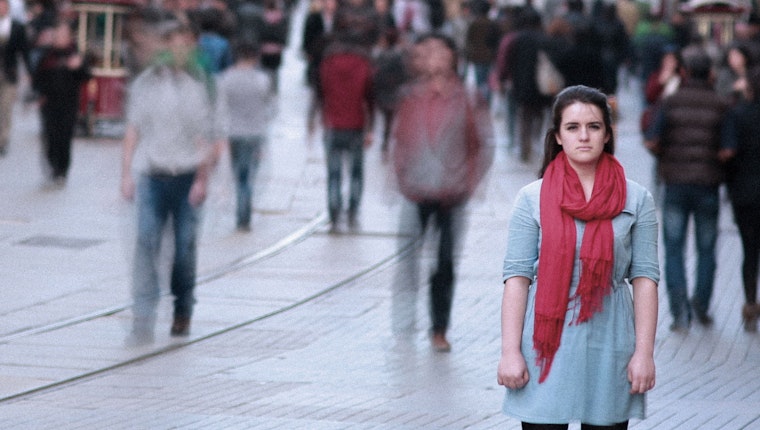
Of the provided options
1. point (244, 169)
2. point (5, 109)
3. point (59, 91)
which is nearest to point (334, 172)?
point (244, 169)

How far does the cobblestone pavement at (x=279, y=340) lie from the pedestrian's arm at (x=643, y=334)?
2.34 m

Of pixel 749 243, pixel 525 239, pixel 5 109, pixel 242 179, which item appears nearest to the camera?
pixel 525 239

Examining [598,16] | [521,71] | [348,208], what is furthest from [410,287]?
[598,16]

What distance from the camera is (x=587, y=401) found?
14.0 feet

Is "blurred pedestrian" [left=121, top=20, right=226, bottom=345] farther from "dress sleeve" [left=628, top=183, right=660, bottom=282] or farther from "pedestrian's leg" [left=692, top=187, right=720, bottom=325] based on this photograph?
"dress sleeve" [left=628, top=183, right=660, bottom=282]

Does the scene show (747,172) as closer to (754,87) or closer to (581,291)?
(754,87)

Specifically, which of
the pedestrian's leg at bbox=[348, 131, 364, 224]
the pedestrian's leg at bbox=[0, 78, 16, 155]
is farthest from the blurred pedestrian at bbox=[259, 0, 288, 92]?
the pedestrian's leg at bbox=[348, 131, 364, 224]

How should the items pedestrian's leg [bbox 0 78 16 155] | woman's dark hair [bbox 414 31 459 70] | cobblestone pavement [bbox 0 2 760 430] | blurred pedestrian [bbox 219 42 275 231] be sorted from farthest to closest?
1. pedestrian's leg [bbox 0 78 16 155]
2. blurred pedestrian [bbox 219 42 275 231]
3. woman's dark hair [bbox 414 31 459 70]
4. cobblestone pavement [bbox 0 2 760 430]

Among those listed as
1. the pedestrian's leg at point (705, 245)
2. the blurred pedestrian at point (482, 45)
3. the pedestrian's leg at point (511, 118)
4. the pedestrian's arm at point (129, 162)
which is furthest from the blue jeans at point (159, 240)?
the blurred pedestrian at point (482, 45)

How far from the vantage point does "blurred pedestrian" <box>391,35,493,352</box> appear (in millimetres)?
8133

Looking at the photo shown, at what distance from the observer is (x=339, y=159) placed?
1296cm

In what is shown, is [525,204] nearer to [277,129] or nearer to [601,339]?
[601,339]

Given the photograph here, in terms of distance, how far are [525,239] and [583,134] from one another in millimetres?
350

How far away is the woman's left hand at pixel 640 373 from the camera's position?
4230 millimetres
